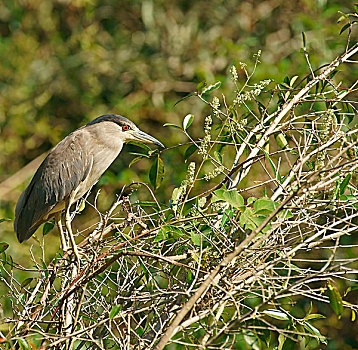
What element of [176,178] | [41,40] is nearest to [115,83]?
[41,40]

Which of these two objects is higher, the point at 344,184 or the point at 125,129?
the point at 344,184

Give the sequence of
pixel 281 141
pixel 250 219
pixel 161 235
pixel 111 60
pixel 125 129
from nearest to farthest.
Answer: pixel 250 219, pixel 161 235, pixel 281 141, pixel 125 129, pixel 111 60

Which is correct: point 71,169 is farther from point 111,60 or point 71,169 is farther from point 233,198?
point 111,60

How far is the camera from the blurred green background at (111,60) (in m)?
4.46

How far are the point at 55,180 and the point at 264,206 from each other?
1428 mm

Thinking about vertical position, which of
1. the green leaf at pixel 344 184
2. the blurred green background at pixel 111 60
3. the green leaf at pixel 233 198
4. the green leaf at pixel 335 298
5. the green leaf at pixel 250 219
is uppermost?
the green leaf at pixel 233 198

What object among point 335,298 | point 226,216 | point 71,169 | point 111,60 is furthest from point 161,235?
point 111,60

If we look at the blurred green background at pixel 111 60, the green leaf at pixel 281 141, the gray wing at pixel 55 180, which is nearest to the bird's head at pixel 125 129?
the gray wing at pixel 55 180

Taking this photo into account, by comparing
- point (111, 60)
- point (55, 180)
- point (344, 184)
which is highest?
point (344, 184)

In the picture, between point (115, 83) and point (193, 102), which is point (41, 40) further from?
point (193, 102)

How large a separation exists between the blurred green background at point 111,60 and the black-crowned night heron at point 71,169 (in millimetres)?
1579

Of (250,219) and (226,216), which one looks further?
(226,216)

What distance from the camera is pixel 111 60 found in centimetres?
487

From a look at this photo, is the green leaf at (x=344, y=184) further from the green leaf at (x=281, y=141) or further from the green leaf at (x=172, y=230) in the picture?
the green leaf at (x=172, y=230)
